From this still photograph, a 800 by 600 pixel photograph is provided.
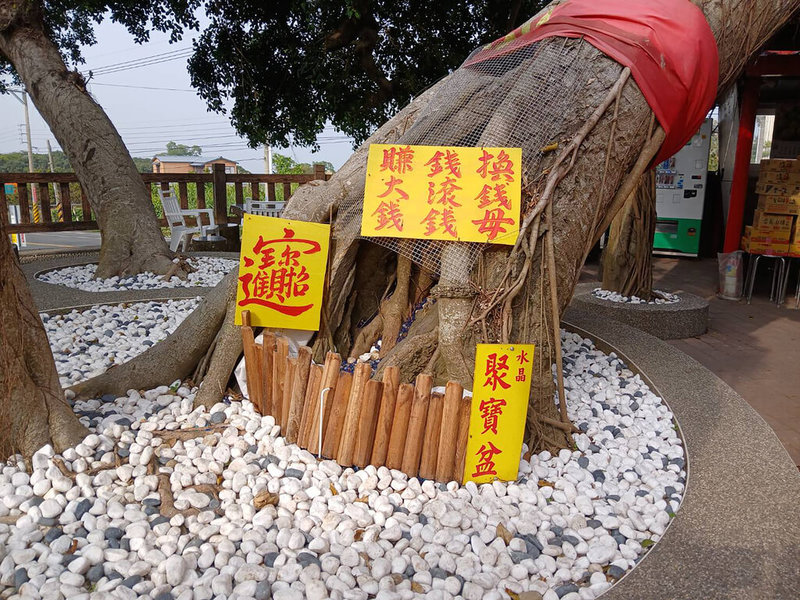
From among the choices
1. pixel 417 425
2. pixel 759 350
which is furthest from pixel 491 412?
pixel 759 350

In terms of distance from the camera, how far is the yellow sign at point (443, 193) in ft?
7.00

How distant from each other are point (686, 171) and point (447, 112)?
7.05 meters

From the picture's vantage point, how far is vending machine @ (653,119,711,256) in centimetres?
820

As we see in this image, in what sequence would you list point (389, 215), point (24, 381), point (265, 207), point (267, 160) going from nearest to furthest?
point (24, 381), point (389, 215), point (265, 207), point (267, 160)

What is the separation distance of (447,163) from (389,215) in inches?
11.0

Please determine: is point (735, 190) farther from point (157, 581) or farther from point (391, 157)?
point (157, 581)

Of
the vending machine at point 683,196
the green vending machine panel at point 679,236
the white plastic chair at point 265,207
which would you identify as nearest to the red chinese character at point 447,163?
the white plastic chair at point 265,207

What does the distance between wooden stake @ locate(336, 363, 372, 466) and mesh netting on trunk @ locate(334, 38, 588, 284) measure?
51cm

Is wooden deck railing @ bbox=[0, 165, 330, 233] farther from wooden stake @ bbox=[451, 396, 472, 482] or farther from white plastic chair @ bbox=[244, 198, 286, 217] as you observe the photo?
wooden stake @ bbox=[451, 396, 472, 482]

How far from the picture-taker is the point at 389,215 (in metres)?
2.19

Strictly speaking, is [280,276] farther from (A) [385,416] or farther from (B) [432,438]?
(B) [432,438]

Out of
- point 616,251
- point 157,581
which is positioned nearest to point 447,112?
point 157,581

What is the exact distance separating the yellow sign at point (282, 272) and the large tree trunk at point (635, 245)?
319 centimetres

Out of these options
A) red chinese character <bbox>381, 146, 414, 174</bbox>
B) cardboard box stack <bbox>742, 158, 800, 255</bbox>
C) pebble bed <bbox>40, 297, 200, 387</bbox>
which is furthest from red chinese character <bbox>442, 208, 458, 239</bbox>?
cardboard box stack <bbox>742, 158, 800, 255</bbox>
